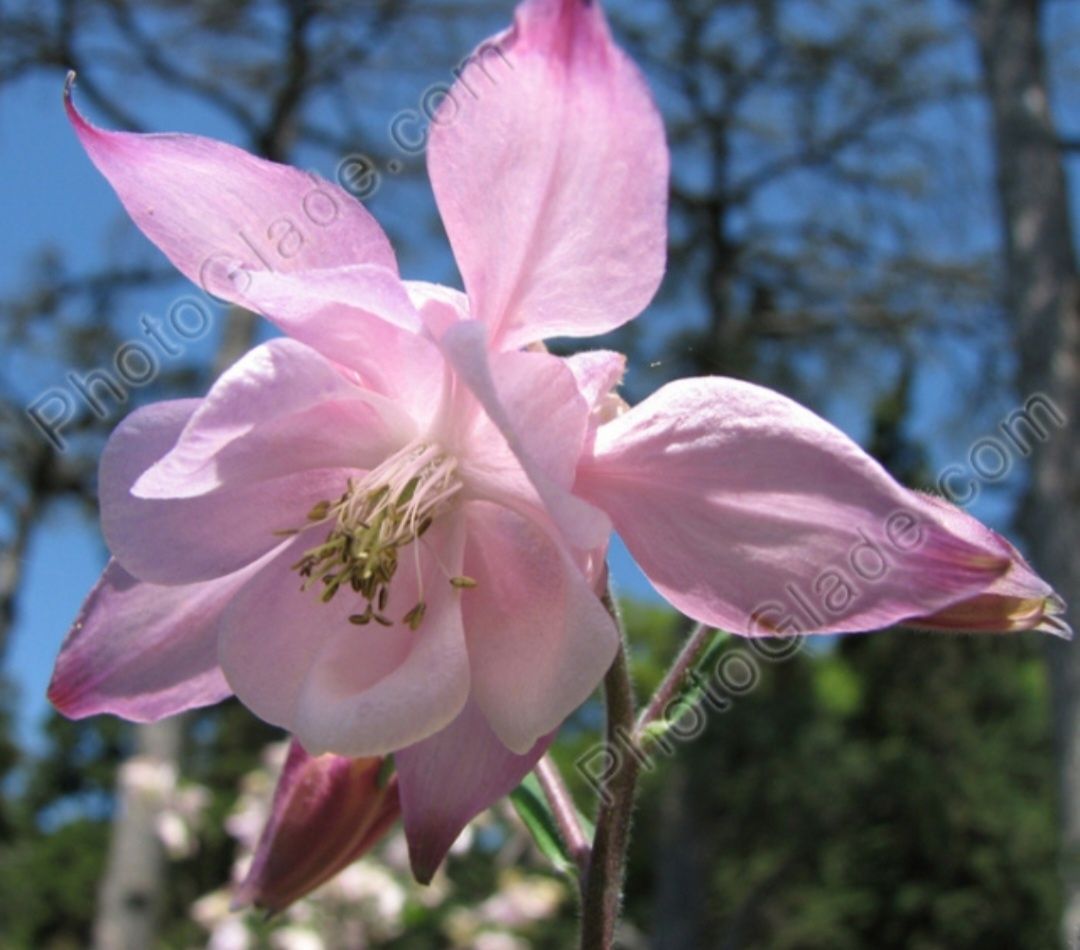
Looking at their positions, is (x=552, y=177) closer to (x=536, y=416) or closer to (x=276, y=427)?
(x=536, y=416)

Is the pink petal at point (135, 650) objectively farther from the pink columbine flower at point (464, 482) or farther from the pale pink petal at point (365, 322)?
the pale pink petal at point (365, 322)

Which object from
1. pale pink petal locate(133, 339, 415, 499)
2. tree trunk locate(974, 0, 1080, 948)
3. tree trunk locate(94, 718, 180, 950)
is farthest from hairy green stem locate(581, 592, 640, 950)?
tree trunk locate(94, 718, 180, 950)

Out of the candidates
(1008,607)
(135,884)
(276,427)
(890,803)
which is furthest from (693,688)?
(890,803)

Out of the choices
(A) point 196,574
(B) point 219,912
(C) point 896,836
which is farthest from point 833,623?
(C) point 896,836

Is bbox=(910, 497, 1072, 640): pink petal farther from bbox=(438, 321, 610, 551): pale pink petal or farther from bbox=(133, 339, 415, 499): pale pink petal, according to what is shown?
bbox=(133, 339, 415, 499): pale pink petal

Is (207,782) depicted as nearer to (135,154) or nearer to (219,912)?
(219,912)

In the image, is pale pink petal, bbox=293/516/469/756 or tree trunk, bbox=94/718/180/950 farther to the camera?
tree trunk, bbox=94/718/180/950
